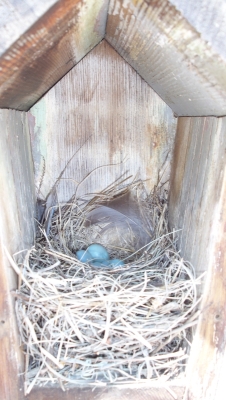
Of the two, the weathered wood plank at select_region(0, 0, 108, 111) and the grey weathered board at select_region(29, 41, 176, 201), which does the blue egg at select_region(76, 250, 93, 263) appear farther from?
the weathered wood plank at select_region(0, 0, 108, 111)

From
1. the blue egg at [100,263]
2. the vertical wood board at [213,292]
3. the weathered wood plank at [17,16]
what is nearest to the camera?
the weathered wood plank at [17,16]

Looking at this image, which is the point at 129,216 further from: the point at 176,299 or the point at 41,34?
the point at 41,34

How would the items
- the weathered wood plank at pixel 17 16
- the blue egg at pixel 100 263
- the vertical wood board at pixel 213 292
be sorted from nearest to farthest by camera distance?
1. the weathered wood plank at pixel 17 16
2. the vertical wood board at pixel 213 292
3. the blue egg at pixel 100 263

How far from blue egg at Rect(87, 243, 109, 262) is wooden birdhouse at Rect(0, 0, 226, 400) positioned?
0.60ft

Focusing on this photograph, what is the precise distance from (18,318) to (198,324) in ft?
1.19

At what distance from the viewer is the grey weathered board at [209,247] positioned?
70 centimetres

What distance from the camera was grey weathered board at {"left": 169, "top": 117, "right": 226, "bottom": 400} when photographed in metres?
0.70

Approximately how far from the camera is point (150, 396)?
0.76 m

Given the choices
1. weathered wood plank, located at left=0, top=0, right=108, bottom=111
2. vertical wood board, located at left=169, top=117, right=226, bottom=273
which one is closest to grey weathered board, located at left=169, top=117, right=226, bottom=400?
vertical wood board, located at left=169, top=117, right=226, bottom=273

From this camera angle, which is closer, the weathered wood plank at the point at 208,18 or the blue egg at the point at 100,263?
the weathered wood plank at the point at 208,18

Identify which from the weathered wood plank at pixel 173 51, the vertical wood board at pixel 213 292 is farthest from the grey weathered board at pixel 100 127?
the vertical wood board at pixel 213 292

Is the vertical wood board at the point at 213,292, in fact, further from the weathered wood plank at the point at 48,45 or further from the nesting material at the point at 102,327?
the weathered wood plank at the point at 48,45

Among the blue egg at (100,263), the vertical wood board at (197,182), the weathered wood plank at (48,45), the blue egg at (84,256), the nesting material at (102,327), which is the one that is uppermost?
the weathered wood plank at (48,45)

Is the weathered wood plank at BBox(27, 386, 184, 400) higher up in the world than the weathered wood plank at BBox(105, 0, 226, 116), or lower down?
lower down
